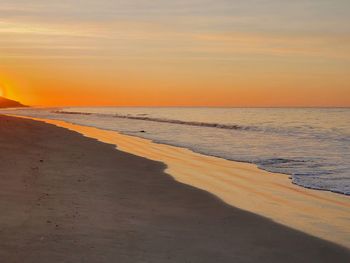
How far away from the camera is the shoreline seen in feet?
30.2

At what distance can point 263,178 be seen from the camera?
15.4 metres

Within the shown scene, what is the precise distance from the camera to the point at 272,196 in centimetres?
1216

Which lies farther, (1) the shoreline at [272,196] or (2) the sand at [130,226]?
(1) the shoreline at [272,196]

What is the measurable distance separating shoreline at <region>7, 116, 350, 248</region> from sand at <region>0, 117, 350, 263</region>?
1.52 ft

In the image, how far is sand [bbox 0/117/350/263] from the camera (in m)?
6.75

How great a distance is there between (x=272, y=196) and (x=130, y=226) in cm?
504

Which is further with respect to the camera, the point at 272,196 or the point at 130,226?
the point at 272,196

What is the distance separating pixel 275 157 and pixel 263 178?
256 inches

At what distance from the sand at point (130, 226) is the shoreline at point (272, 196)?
462mm

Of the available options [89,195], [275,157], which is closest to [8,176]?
[89,195]

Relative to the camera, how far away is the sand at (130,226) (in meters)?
6.75

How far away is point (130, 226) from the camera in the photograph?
8.20 m

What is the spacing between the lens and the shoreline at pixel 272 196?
920cm

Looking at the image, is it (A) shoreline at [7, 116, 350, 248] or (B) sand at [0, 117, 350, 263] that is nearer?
A: (B) sand at [0, 117, 350, 263]
